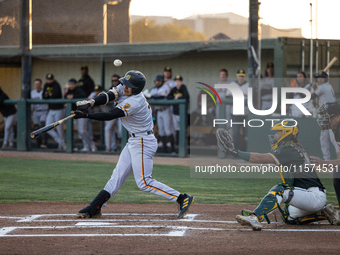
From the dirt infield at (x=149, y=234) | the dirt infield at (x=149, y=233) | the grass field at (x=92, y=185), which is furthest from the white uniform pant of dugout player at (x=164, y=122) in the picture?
the dirt infield at (x=149, y=234)

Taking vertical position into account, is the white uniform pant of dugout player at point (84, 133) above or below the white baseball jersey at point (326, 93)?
below

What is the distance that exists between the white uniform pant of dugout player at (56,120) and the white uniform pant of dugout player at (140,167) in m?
7.45

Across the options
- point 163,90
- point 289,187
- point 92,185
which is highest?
point 163,90

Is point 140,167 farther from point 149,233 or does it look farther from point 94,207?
point 149,233

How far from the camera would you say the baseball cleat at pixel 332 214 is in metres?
5.24

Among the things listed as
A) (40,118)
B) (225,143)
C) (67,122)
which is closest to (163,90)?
(67,122)

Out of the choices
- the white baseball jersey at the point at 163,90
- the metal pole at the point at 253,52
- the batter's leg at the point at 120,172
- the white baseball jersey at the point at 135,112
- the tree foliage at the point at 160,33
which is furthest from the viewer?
the tree foliage at the point at 160,33

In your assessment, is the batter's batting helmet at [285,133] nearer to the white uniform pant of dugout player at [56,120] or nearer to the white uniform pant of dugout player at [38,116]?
the white uniform pant of dugout player at [56,120]

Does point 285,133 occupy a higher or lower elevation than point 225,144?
higher

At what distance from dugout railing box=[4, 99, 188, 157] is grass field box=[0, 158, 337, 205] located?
136 cm

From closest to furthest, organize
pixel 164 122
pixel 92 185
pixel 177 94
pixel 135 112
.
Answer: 1. pixel 135 112
2. pixel 92 185
3. pixel 177 94
4. pixel 164 122

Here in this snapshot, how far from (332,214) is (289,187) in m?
0.58

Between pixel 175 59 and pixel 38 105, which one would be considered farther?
pixel 175 59

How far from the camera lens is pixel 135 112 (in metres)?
5.55
